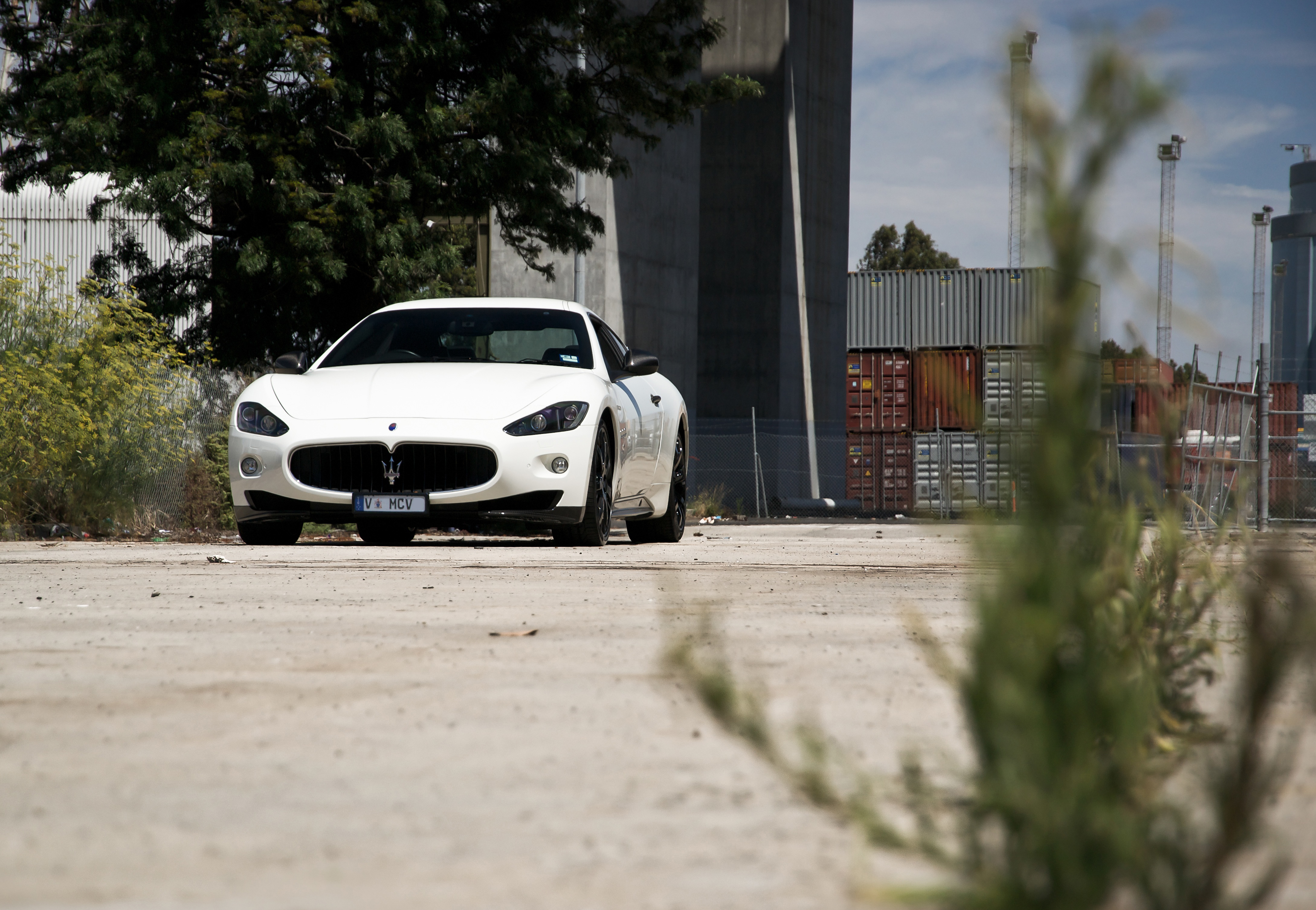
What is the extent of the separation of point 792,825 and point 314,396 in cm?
741

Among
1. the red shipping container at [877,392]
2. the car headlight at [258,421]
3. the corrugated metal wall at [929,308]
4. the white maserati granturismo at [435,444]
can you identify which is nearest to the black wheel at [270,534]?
the white maserati granturismo at [435,444]

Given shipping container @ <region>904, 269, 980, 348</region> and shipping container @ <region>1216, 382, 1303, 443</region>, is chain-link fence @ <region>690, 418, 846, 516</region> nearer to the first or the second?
shipping container @ <region>1216, 382, 1303, 443</region>

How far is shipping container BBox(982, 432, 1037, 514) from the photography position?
163 centimetres

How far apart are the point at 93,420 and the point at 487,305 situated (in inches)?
154

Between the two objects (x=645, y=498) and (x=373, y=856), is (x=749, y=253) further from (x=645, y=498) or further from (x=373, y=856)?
(x=373, y=856)

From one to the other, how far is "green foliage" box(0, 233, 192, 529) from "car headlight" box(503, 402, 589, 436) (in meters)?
4.90

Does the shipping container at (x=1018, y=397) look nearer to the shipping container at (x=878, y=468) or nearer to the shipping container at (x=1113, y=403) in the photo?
the shipping container at (x=1113, y=403)

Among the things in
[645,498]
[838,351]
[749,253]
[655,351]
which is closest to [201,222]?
[645,498]

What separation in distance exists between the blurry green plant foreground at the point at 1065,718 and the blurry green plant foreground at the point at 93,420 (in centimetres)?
1124

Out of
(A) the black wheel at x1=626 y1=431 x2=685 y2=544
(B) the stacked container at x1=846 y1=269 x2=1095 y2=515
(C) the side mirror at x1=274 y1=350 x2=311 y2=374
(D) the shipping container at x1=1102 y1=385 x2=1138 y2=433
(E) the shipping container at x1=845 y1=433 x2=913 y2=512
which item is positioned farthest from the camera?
(E) the shipping container at x1=845 y1=433 x2=913 y2=512

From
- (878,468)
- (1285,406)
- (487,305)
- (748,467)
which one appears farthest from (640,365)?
(1285,406)

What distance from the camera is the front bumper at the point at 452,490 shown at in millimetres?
8727

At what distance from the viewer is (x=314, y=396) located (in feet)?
29.9

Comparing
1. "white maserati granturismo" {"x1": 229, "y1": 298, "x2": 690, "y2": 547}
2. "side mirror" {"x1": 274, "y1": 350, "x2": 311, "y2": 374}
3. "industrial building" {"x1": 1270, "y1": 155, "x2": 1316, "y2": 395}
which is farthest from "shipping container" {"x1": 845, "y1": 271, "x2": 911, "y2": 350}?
"side mirror" {"x1": 274, "y1": 350, "x2": 311, "y2": 374}
